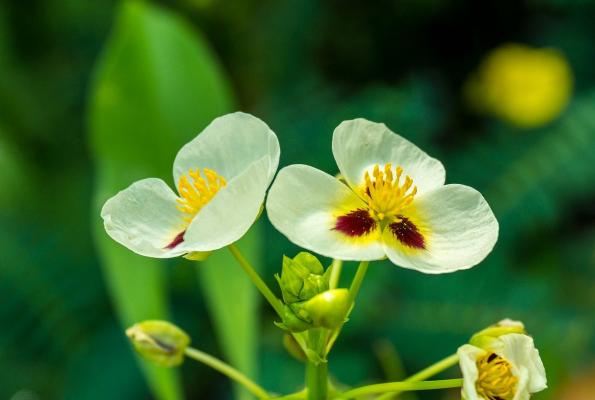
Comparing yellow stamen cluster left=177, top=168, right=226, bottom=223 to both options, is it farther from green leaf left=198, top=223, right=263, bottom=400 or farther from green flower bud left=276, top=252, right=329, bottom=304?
green leaf left=198, top=223, right=263, bottom=400

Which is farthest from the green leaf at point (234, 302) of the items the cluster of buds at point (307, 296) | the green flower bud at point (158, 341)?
the cluster of buds at point (307, 296)

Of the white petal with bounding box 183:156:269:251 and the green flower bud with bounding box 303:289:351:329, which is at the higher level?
the white petal with bounding box 183:156:269:251

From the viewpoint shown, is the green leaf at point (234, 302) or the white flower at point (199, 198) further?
the green leaf at point (234, 302)

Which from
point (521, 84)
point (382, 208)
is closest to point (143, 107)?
point (382, 208)

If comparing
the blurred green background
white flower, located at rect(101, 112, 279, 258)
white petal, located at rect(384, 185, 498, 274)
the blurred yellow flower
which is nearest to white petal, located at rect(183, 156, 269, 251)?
white flower, located at rect(101, 112, 279, 258)

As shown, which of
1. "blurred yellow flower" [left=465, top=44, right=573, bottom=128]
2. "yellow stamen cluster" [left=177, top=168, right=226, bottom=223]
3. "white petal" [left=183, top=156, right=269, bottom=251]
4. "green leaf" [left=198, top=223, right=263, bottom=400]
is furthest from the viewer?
"blurred yellow flower" [left=465, top=44, right=573, bottom=128]

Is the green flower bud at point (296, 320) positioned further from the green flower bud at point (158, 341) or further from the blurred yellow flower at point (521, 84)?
the blurred yellow flower at point (521, 84)

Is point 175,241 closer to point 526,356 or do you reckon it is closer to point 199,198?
point 199,198
